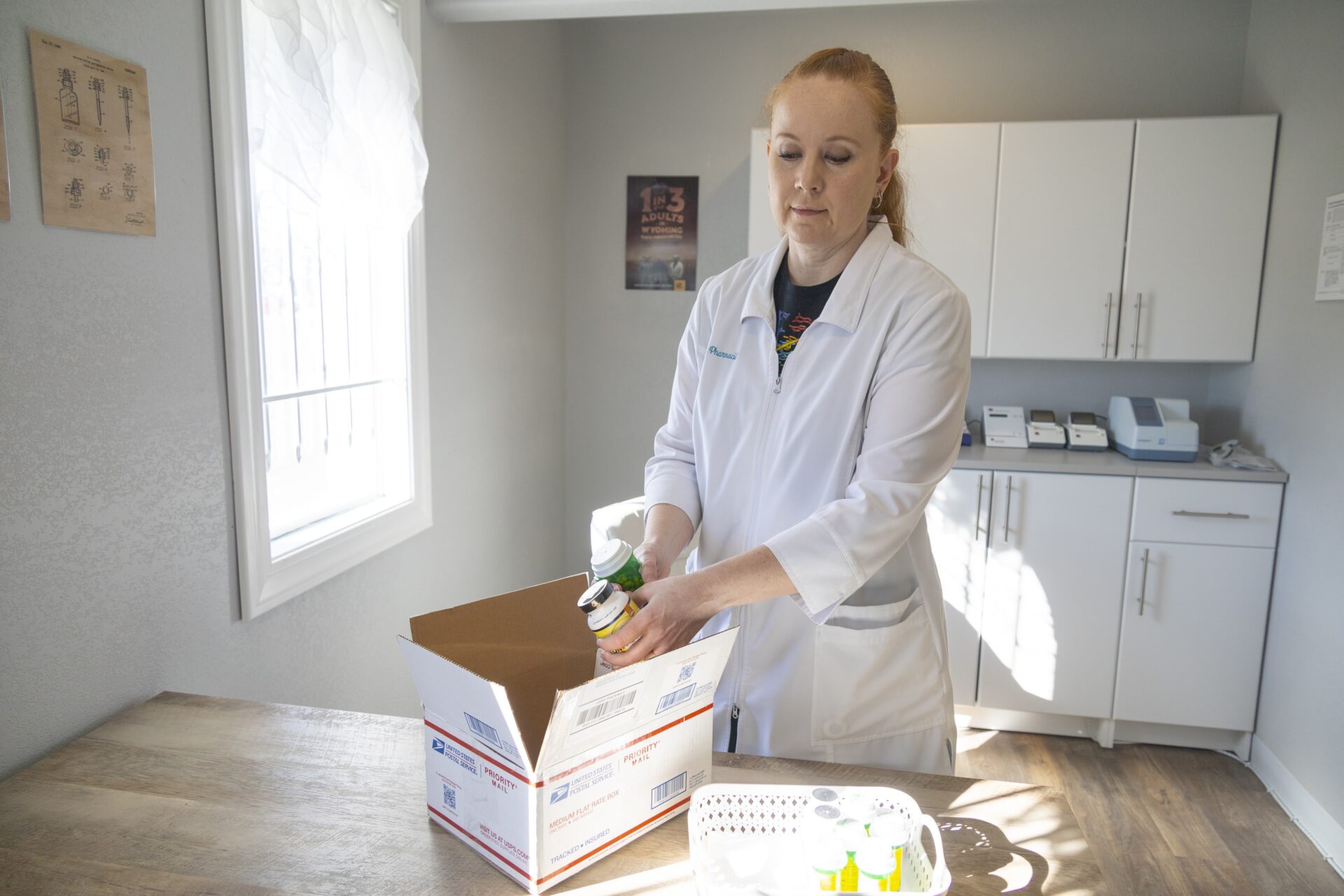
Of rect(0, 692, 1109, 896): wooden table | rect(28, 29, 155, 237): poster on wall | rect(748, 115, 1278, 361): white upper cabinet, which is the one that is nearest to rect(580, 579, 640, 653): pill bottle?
rect(0, 692, 1109, 896): wooden table

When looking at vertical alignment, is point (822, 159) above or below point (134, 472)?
above

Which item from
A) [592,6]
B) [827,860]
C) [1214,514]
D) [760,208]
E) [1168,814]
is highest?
[592,6]

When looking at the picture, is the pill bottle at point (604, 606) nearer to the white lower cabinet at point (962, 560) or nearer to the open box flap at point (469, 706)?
the open box flap at point (469, 706)

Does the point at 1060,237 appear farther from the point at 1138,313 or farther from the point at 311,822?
the point at 311,822

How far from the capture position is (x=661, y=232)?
363 cm

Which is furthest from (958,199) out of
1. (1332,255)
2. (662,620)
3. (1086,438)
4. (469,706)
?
(469,706)

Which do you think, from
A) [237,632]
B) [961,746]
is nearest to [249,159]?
[237,632]

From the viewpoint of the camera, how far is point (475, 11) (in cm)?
233

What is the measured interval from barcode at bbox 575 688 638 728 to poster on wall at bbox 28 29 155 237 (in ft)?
3.47

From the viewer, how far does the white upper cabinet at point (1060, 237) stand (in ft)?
9.66

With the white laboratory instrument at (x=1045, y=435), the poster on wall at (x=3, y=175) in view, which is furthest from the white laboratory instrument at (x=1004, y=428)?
the poster on wall at (x=3, y=175)

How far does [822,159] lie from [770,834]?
910mm

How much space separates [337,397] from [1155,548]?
2620 millimetres

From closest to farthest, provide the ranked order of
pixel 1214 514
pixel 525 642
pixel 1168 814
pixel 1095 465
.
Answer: pixel 525 642
pixel 1168 814
pixel 1214 514
pixel 1095 465
